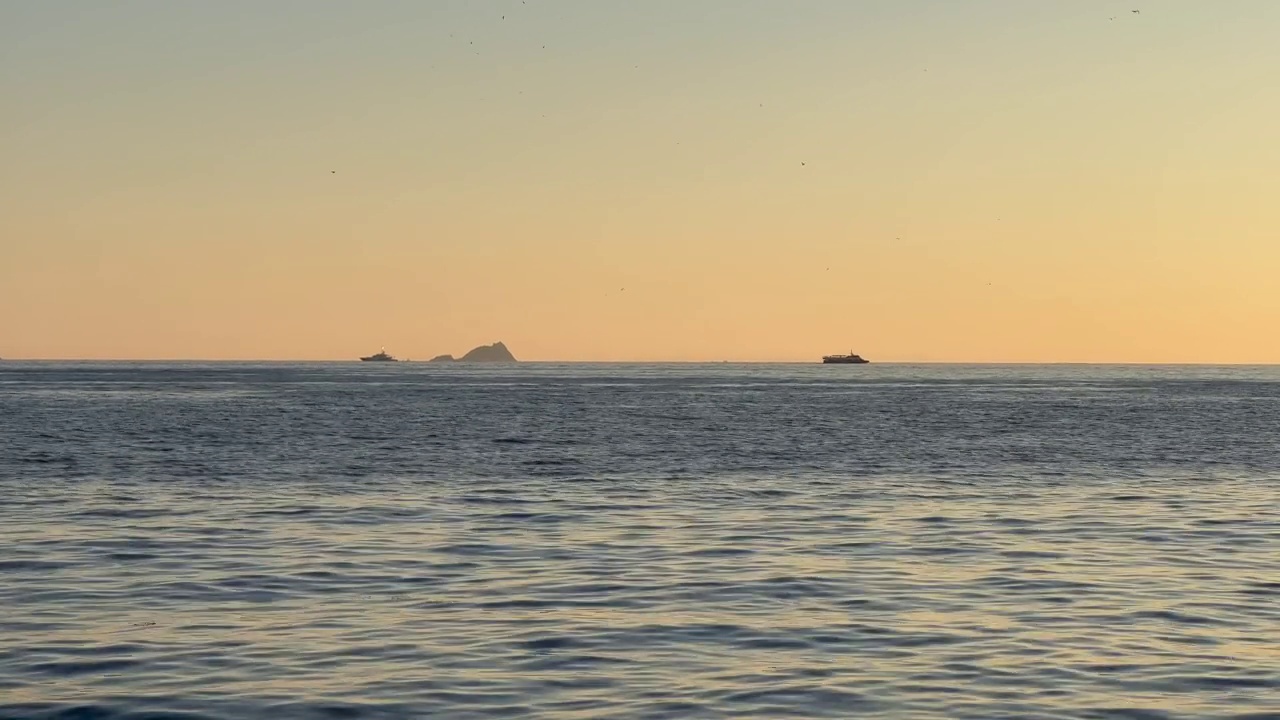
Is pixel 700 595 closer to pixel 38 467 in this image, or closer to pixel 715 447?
→ pixel 38 467

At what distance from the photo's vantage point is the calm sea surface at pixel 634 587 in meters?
17.6

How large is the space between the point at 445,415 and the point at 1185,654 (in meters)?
88.9

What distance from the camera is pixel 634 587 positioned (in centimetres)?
2548

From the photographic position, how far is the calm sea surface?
1764 centimetres

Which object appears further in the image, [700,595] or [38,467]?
[38,467]

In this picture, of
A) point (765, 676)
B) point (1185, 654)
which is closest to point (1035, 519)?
point (1185, 654)

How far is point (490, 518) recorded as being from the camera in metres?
36.3

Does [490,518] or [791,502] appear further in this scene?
[791,502]

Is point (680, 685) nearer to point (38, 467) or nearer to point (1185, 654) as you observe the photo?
point (1185, 654)

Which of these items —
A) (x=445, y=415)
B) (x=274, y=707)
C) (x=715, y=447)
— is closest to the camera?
(x=274, y=707)

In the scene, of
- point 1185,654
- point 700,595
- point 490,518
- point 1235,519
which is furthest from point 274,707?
point 1235,519

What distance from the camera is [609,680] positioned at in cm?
1825

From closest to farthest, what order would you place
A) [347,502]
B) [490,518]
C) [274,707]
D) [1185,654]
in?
[274,707]
[1185,654]
[490,518]
[347,502]

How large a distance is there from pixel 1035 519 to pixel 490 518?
12.3m
